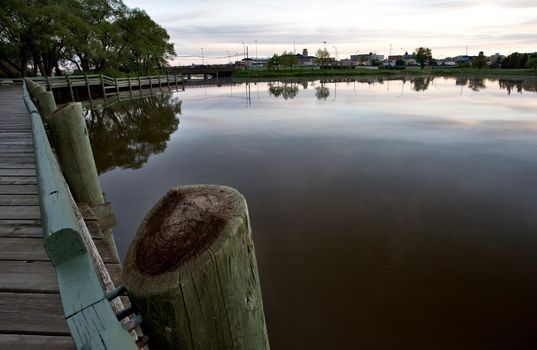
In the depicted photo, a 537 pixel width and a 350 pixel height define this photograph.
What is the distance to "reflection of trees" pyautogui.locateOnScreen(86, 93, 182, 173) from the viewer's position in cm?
1221

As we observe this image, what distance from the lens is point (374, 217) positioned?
273 inches

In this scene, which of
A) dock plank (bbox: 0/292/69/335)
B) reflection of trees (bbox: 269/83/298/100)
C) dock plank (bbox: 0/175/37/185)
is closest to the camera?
dock plank (bbox: 0/292/69/335)

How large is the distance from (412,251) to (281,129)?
11022mm

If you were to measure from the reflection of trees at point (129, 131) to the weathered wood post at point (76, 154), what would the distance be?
7.59m

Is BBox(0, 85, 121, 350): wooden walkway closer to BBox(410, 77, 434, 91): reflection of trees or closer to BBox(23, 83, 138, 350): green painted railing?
BBox(23, 83, 138, 350): green painted railing

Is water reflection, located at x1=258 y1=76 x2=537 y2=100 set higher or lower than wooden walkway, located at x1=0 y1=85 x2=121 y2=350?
higher

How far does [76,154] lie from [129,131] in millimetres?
13433

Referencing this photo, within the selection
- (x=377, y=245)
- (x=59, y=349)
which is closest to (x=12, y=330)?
(x=59, y=349)

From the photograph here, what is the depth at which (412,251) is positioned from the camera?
573 centimetres

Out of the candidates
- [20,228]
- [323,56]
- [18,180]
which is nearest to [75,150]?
[20,228]

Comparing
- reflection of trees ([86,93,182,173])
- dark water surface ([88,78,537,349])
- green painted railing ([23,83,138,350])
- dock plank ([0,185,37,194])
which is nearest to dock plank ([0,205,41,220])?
dock plank ([0,185,37,194])

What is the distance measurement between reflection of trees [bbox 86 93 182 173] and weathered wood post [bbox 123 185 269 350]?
11.0 metres

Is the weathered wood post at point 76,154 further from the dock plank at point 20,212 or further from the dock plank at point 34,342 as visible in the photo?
the dock plank at point 34,342

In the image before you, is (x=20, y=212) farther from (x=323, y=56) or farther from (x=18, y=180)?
(x=323, y=56)
